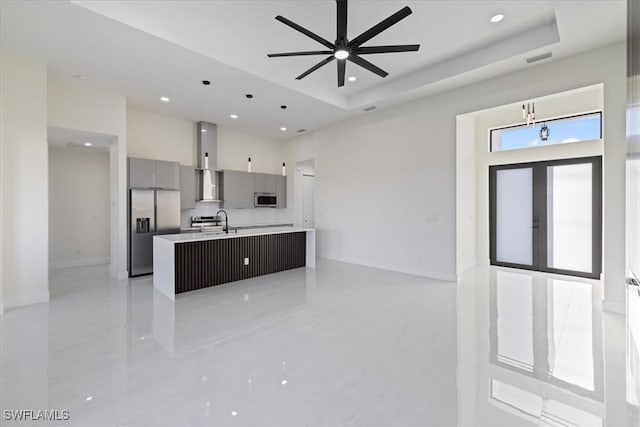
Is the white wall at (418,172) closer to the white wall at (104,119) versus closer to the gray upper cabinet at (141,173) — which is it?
the gray upper cabinet at (141,173)

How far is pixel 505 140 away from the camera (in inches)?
242

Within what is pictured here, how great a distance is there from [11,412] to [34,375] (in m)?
0.46

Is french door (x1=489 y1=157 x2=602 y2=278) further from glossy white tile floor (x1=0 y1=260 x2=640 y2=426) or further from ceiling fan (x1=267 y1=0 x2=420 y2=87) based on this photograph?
ceiling fan (x1=267 y1=0 x2=420 y2=87)

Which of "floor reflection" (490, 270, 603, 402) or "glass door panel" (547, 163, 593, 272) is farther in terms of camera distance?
"glass door panel" (547, 163, 593, 272)

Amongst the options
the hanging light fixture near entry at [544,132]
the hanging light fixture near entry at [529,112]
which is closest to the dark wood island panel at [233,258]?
the hanging light fixture near entry at [529,112]

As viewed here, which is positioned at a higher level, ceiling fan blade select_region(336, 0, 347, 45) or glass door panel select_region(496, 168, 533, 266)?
ceiling fan blade select_region(336, 0, 347, 45)

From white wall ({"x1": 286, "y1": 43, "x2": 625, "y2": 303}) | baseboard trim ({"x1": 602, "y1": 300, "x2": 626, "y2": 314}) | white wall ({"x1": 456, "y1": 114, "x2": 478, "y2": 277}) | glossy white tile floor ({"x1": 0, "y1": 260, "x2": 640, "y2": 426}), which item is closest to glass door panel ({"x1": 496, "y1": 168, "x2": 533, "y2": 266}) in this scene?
white wall ({"x1": 456, "y1": 114, "x2": 478, "y2": 277})

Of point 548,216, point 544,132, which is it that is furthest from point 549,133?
point 548,216

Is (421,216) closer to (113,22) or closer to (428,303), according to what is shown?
(428,303)

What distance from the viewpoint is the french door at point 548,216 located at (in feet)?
16.9

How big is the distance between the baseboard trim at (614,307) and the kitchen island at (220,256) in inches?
177

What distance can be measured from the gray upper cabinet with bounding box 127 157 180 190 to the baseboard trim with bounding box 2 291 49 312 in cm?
218

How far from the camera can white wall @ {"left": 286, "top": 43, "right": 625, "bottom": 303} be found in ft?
11.5

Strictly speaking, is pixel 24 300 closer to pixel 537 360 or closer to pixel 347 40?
pixel 347 40
